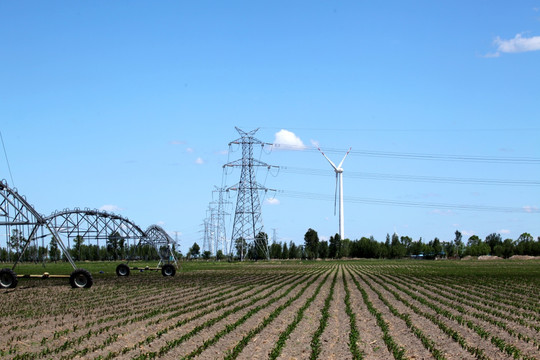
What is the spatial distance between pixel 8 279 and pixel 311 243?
15100 cm

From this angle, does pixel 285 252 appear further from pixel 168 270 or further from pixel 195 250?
pixel 168 270

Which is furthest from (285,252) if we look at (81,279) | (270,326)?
(270,326)

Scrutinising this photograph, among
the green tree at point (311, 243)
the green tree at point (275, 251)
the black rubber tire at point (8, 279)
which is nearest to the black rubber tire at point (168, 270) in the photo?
the black rubber tire at point (8, 279)

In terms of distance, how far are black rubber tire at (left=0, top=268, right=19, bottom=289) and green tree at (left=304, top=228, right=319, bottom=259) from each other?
148 meters

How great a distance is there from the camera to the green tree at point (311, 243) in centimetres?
18643

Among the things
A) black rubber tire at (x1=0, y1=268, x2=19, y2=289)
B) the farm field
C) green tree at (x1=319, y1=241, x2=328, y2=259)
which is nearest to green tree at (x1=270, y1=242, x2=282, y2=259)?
green tree at (x1=319, y1=241, x2=328, y2=259)

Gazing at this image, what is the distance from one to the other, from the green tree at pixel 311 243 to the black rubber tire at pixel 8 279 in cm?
14841

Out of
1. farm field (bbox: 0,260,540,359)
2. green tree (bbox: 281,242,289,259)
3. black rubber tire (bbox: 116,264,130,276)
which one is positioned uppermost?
green tree (bbox: 281,242,289,259)

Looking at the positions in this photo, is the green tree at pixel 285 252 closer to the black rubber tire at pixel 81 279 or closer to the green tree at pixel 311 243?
the green tree at pixel 311 243

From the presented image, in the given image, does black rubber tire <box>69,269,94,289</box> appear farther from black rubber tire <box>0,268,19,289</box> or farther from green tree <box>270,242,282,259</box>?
green tree <box>270,242,282,259</box>

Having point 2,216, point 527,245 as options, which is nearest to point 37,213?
point 2,216

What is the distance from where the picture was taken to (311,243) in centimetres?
18812

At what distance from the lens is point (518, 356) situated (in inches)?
648

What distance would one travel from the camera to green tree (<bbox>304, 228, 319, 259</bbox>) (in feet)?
612
